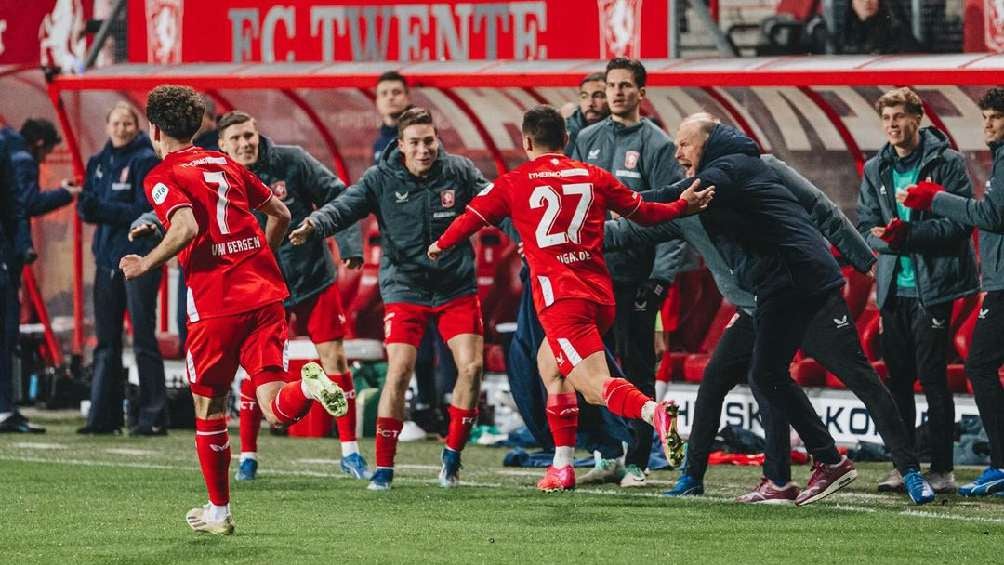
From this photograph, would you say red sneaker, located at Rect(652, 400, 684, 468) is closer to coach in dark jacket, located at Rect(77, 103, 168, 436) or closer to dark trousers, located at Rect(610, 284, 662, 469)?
dark trousers, located at Rect(610, 284, 662, 469)

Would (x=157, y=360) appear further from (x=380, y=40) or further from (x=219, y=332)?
(x=219, y=332)

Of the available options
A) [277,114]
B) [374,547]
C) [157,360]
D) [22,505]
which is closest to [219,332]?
[374,547]

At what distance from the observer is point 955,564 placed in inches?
296

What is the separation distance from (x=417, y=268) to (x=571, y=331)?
1188 mm

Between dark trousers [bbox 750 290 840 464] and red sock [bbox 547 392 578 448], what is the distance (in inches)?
38.1

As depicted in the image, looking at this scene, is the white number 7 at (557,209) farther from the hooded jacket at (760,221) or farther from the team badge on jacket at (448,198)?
the team badge on jacket at (448,198)

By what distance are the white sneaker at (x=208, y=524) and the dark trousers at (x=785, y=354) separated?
252cm

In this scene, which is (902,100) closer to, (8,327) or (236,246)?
(236,246)

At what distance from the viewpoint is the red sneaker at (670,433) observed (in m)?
8.59

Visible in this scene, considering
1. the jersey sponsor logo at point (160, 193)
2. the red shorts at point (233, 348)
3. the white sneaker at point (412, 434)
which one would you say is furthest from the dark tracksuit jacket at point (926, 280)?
the white sneaker at point (412, 434)

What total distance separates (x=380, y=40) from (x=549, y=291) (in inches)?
228

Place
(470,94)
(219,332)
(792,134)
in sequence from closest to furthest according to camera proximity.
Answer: (219,332), (792,134), (470,94)

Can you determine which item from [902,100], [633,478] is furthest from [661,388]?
[902,100]

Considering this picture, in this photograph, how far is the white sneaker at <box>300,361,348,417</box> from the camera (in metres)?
7.96
